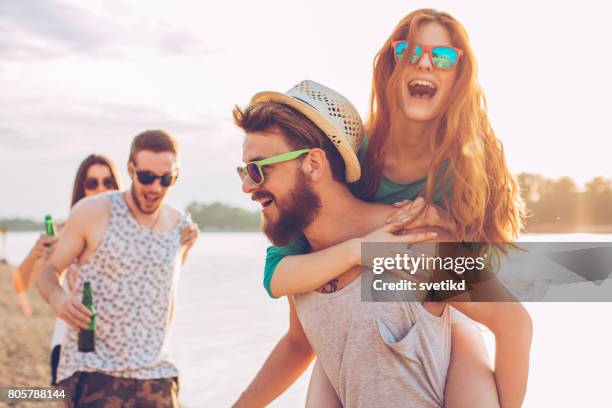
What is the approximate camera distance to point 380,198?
8.72 ft

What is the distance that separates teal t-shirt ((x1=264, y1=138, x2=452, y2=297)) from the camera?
2.58m

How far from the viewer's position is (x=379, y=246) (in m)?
2.37

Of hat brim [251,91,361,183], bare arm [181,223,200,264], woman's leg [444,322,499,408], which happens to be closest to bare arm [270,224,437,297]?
hat brim [251,91,361,183]

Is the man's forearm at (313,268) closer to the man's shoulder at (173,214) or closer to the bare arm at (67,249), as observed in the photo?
the bare arm at (67,249)

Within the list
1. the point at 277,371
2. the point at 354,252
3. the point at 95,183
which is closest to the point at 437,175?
the point at 354,252

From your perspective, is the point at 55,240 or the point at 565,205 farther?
the point at 55,240

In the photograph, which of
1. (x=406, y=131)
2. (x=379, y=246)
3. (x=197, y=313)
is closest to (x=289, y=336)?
(x=379, y=246)

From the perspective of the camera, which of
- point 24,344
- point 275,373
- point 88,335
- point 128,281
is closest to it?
point 275,373

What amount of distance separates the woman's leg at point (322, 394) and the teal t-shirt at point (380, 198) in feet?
1.10

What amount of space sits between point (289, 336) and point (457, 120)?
3.36 feet

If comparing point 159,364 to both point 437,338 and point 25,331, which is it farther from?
point 25,331

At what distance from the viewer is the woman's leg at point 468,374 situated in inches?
89.6

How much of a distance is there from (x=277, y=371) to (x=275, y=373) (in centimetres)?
1

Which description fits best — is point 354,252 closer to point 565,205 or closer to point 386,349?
point 386,349
